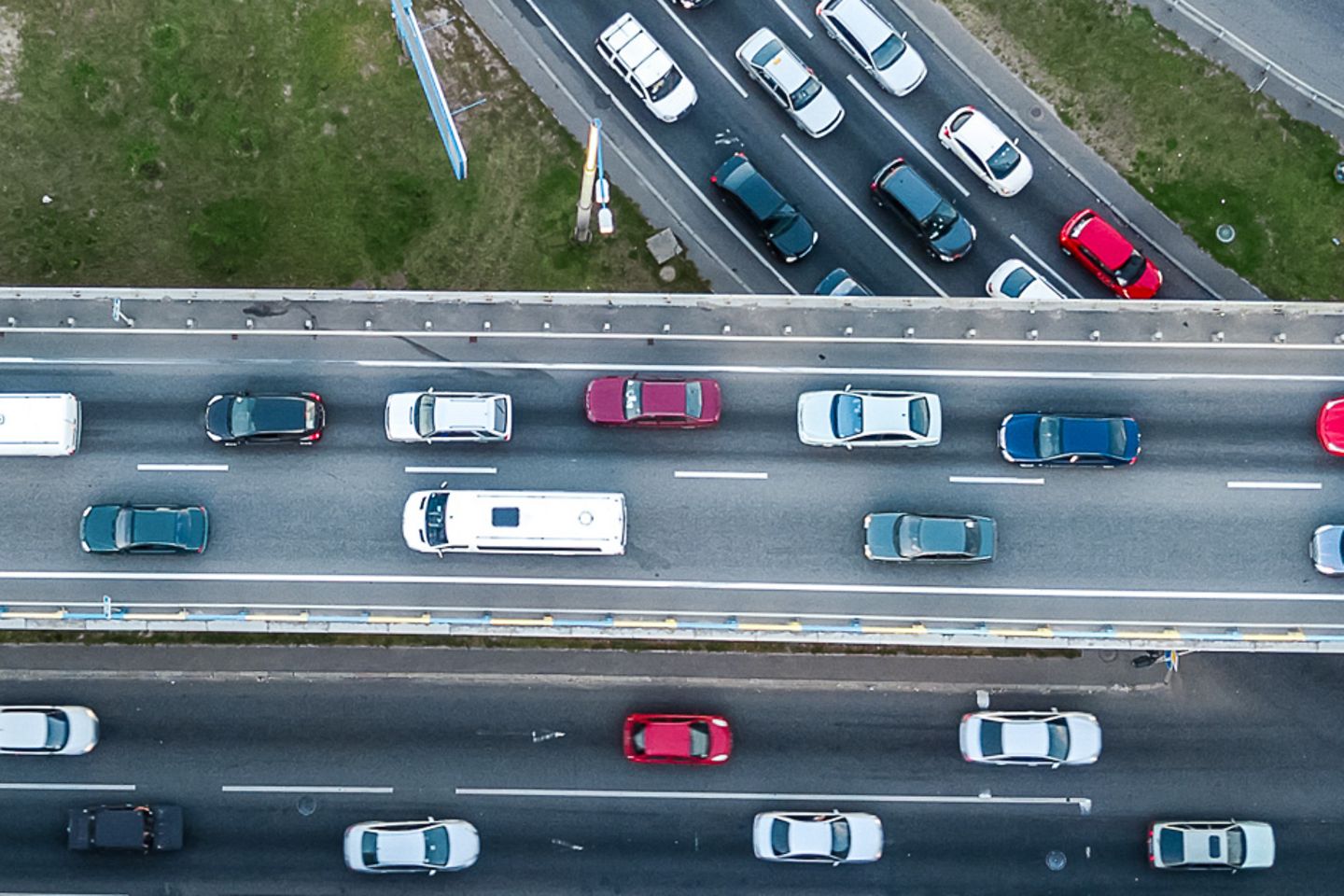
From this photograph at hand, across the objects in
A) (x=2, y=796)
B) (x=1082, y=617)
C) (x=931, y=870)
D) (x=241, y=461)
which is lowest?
(x=931, y=870)

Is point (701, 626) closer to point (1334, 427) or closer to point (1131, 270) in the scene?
point (1334, 427)

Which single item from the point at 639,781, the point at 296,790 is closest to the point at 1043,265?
the point at 639,781

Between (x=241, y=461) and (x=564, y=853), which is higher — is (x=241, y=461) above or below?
above

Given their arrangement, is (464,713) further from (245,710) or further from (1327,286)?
(1327,286)

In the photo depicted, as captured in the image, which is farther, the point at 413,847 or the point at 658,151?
the point at 658,151

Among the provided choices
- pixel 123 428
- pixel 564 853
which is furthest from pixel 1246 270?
pixel 123 428

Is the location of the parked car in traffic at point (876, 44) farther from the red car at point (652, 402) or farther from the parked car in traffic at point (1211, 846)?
the parked car in traffic at point (1211, 846)
